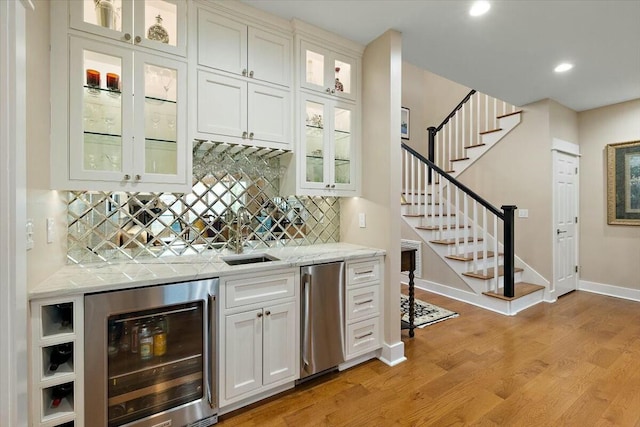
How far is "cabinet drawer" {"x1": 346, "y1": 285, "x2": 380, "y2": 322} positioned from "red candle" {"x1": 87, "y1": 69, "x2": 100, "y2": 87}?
82.8 inches

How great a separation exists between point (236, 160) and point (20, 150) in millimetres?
1397

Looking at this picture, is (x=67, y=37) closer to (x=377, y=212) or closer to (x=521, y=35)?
(x=377, y=212)

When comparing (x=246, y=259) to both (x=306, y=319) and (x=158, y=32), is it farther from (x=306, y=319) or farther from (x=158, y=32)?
(x=158, y=32)

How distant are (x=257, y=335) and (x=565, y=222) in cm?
465

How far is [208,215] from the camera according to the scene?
234 cm

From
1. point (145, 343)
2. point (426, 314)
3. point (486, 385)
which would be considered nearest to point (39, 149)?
point (145, 343)

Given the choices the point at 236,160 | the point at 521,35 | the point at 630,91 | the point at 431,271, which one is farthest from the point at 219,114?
the point at 630,91

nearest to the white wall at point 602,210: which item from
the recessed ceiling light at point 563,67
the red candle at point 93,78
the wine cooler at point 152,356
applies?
the recessed ceiling light at point 563,67

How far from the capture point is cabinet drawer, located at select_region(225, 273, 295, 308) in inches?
72.3

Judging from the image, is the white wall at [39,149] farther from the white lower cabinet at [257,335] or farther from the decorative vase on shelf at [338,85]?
the decorative vase on shelf at [338,85]

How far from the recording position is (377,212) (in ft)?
8.41

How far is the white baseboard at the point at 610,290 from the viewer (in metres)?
4.14

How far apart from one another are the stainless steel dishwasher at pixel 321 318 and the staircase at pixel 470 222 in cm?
243

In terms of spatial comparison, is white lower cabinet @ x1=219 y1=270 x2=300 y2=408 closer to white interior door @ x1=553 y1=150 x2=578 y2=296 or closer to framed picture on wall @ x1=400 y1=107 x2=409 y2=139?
white interior door @ x1=553 y1=150 x2=578 y2=296
